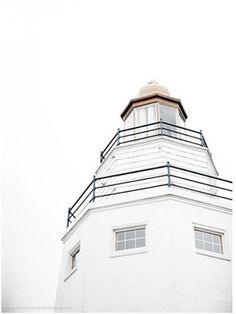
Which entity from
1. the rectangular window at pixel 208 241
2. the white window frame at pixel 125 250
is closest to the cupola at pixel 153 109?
the white window frame at pixel 125 250

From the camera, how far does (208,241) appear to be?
11219 mm

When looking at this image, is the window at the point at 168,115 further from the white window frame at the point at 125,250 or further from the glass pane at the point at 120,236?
the glass pane at the point at 120,236

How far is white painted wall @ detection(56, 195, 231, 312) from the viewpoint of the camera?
32.3 ft

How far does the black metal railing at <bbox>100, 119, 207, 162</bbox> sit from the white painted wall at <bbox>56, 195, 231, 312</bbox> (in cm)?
381

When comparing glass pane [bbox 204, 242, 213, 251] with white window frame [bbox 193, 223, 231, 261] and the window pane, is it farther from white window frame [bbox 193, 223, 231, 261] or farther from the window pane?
the window pane

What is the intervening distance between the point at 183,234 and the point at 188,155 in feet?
14.6

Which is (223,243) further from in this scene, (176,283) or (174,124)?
(174,124)

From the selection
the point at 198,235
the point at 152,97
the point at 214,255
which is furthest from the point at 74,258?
the point at 152,97

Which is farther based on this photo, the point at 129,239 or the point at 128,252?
the point at 129,239

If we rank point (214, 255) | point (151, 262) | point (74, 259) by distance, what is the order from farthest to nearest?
point (74, 259), point (214, 255), point (151, 262)

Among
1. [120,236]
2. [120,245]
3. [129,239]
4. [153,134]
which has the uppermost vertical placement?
[153,134]

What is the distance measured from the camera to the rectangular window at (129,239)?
11102 mm

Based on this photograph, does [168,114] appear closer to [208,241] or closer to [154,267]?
[208,241]

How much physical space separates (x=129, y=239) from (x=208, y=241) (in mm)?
2159
